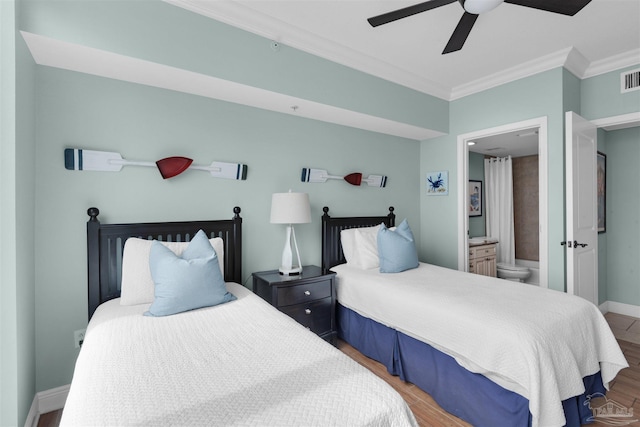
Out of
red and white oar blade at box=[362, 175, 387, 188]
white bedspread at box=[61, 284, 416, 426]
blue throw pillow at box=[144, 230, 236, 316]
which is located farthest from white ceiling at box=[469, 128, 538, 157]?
white bedspread at box=[61, 284, 416, 426]

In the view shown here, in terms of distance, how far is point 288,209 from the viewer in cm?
259

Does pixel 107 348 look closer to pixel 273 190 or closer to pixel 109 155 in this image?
pixel 109 155

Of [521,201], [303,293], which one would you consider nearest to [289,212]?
[303,293]

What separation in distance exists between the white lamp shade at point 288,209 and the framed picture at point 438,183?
1.99 meters

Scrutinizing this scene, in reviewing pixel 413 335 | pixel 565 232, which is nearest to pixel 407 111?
pixel 565 232

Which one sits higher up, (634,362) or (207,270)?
(207,270)

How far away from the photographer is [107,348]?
1.34m

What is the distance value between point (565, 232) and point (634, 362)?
45.7 inches

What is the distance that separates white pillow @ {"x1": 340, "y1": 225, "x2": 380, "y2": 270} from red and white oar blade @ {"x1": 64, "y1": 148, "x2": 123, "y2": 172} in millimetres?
2017

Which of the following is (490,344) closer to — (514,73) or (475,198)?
(514,73)

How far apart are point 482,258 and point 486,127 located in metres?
1.97

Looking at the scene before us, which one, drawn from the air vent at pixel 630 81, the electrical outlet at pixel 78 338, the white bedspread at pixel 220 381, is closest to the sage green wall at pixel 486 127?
the air vent at pixel 630 81

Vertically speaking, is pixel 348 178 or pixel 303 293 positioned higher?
pixel 348 178

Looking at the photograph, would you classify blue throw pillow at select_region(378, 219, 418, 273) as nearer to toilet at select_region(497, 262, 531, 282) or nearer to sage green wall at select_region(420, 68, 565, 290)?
sage green wall at select_region(420, 68, 565, 290)
